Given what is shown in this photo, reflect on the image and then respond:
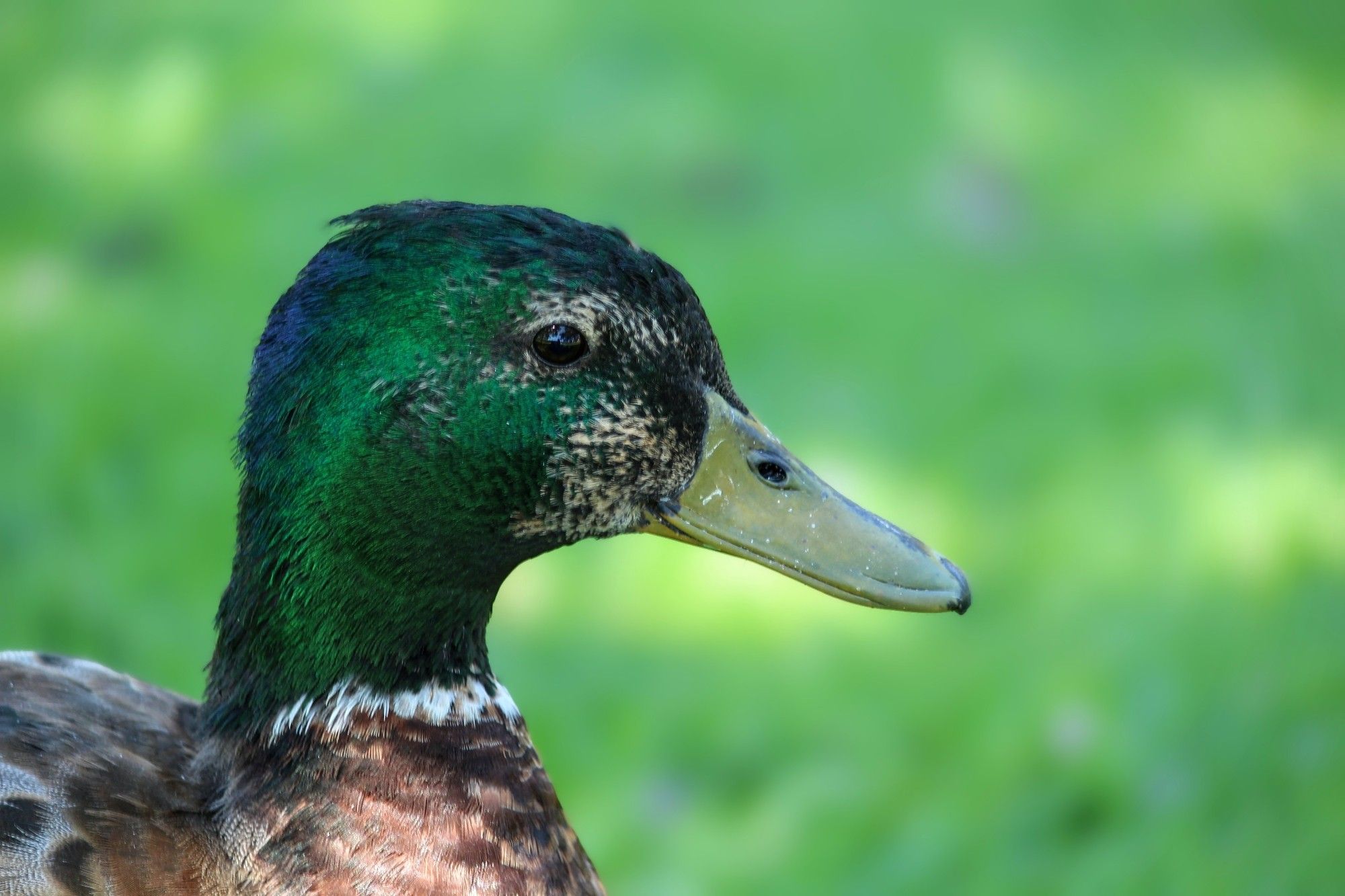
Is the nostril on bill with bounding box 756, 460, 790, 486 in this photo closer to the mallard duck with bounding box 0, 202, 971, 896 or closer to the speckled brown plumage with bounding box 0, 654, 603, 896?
the mallard duck with bounding box 0, 202, 971, 896

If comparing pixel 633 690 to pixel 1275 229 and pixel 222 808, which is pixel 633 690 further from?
pixel 1275 229

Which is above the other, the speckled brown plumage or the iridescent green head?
the iridescent green head

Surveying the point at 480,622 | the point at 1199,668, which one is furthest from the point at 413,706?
the point at 1199,668

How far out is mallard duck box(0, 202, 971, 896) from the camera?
1490 mm

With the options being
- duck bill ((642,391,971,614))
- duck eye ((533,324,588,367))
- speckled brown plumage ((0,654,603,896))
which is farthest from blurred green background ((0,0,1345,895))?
duck eye ((533,324,588,367))

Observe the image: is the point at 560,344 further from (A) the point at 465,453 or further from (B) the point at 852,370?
(B) the point at 852,370

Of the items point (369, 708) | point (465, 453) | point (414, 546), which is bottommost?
point (369, 708)

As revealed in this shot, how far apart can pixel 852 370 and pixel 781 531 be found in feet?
5.44

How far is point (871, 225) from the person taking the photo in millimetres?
3561

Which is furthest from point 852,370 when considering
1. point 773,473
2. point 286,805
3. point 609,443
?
point 286,805

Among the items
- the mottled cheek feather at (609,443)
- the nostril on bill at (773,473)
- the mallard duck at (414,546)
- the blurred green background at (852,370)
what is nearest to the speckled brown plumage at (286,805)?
the mallard duck at (414,546)

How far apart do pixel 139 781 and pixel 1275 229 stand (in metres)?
3.05

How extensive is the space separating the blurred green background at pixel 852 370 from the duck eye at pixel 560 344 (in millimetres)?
1205

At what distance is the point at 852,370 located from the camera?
10.7 ft
